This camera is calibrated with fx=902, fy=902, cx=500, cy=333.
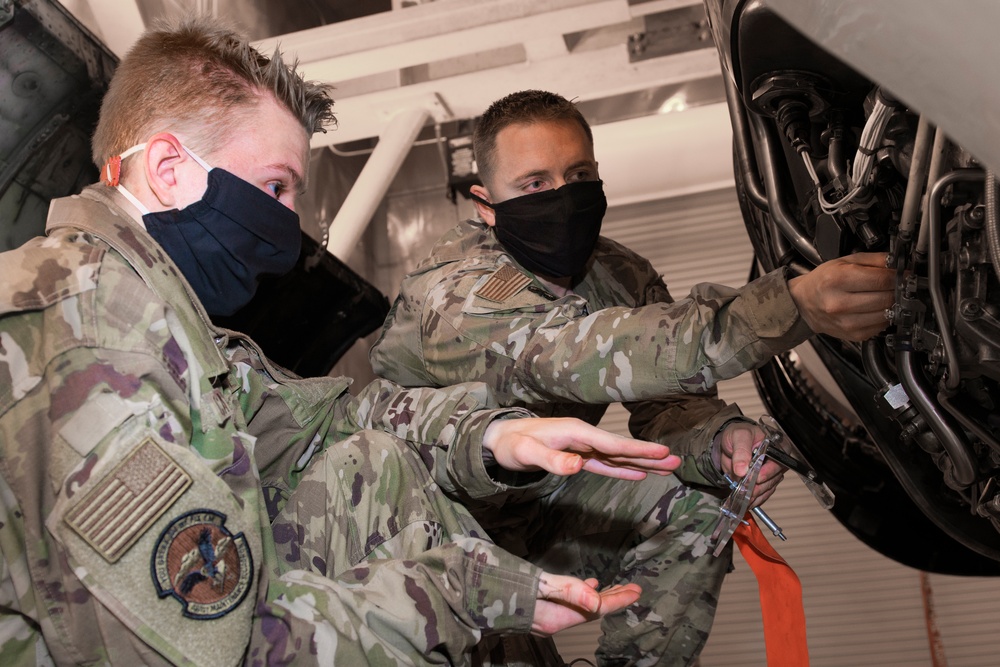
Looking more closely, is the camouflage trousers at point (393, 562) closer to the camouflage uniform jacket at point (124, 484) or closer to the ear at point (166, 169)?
the camouflage uniform jacket at point (124, 484)

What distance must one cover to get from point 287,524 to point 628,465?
0.58m

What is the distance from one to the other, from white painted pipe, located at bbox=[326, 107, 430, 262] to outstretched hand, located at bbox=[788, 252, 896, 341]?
2608 millimetres

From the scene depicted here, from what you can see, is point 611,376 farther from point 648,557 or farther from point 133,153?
point 133,153

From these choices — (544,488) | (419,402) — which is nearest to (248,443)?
(419,402)

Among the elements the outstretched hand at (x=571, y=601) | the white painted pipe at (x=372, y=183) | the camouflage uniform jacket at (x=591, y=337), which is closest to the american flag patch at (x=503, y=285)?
the camouflage uniform jacket at (x=591, y=337)

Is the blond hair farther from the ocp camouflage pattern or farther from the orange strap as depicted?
the orange strap

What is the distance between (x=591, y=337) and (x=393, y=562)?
63 cm

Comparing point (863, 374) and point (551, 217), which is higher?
point (551, 217)

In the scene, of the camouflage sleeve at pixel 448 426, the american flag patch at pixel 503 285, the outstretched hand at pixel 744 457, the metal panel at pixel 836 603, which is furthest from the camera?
the metal panel at pixel 836 603

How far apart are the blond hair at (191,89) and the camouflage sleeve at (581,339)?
580mm

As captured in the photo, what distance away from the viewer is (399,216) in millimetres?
5125

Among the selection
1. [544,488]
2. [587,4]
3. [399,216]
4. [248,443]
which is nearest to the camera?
[248,443]

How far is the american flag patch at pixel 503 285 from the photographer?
80.0 inches

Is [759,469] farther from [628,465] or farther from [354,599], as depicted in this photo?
[354,599]
